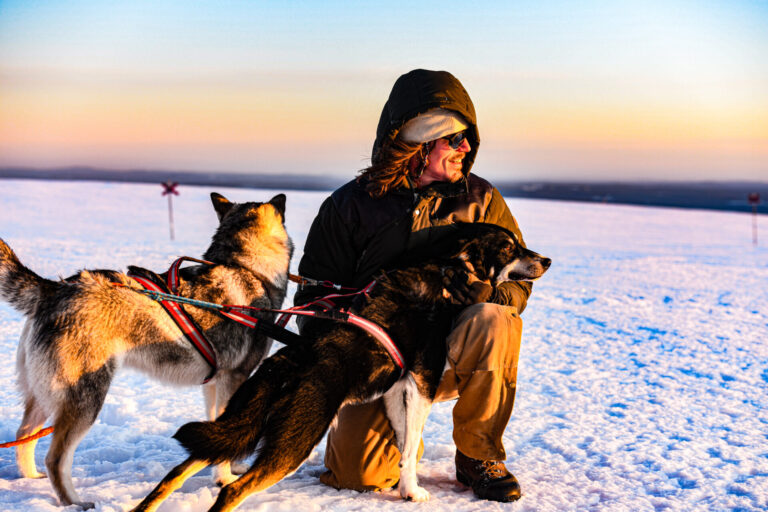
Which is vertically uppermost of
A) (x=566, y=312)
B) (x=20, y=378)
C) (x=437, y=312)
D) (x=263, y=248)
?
(x=263, y=248)

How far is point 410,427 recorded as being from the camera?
9.77 ft

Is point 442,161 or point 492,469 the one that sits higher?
point 442,161

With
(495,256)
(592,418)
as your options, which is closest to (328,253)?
(495,256)

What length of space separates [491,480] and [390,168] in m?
1.67

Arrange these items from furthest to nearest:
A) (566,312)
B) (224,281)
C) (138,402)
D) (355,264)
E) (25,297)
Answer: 1. (566,312)
2. (138,402)
3. (355,264)
4. (224,281)
5. (25,297)

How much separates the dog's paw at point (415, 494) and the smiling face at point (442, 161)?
1600 mm

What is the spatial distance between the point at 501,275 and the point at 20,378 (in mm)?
2390

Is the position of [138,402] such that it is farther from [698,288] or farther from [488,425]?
[698,288]

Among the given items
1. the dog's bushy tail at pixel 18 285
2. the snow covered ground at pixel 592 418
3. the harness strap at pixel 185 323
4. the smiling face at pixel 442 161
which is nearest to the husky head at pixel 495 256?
the smiling face at pixel 442 161

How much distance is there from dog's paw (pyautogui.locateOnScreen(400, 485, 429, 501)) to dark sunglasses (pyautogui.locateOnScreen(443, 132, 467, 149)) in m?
1.81

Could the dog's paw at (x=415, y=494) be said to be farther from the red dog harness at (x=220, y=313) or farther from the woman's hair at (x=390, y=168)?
the woman's hair at (x=390, y=168)

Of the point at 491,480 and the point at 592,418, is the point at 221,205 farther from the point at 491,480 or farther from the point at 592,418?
the point at 592,418

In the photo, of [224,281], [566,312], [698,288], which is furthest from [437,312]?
[698,288]

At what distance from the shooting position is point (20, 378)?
2.87 m
